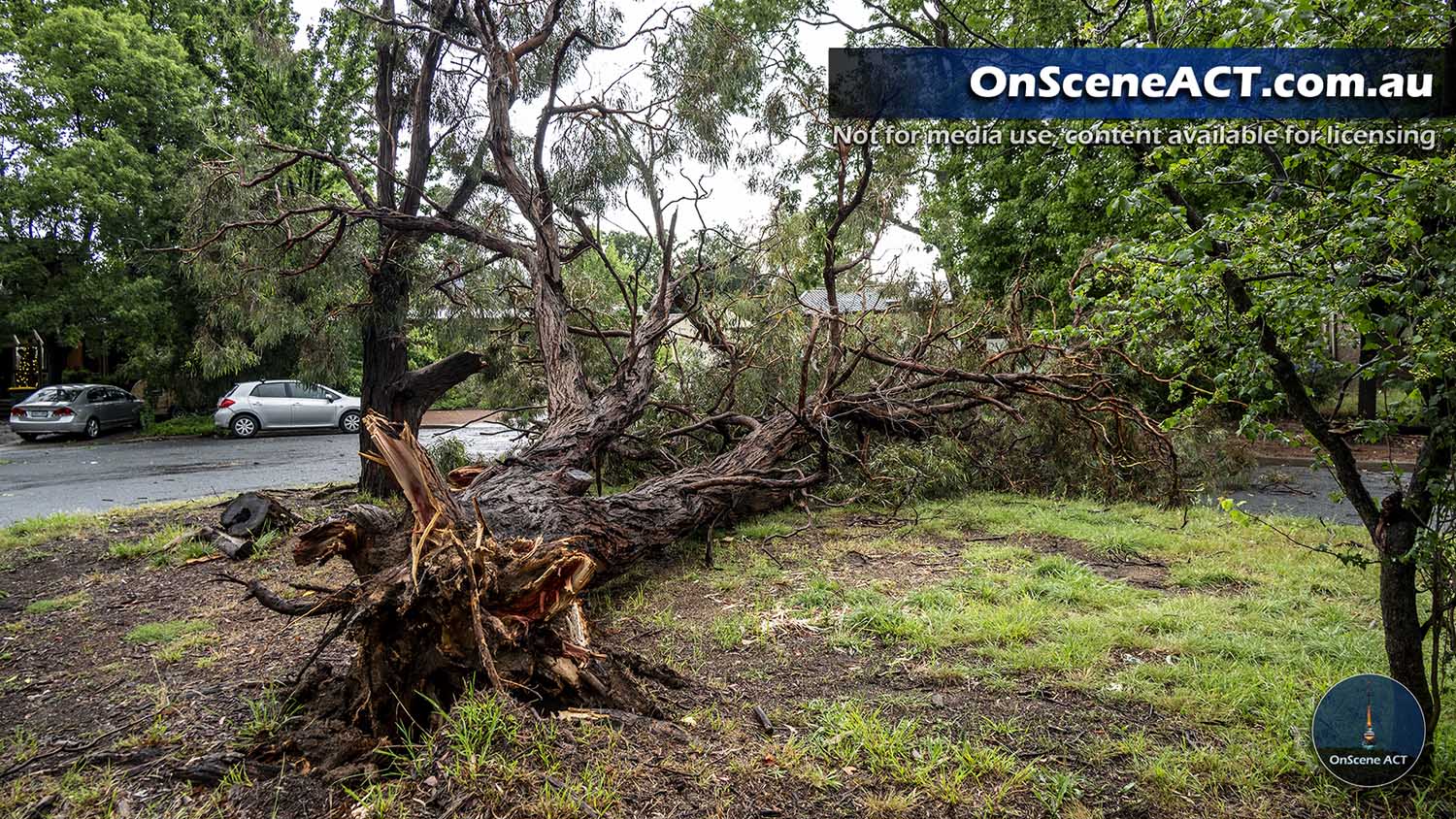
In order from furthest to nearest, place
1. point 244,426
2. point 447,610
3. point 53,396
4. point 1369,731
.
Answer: point 244,426
point 53,396
point 447,610
point 1369,731

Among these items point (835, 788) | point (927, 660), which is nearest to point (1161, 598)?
point (927, 660)

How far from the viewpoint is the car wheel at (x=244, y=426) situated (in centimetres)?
1419

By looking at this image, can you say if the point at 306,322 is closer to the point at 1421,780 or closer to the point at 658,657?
the point at 658,657

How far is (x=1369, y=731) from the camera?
199 centimetres

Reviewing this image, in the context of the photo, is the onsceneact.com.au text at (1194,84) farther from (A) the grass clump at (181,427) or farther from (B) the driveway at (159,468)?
(A) the grass clump at (181,427)

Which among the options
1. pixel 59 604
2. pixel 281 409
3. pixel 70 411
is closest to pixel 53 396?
pixel 70 411

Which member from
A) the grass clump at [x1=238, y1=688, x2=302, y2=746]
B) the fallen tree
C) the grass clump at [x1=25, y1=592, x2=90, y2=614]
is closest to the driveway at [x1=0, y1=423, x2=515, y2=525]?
the fallen tree

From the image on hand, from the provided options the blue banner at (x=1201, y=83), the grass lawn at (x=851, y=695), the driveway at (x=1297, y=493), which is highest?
the blue banner at (x=1201, y=83)

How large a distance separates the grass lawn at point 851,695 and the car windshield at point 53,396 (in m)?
12.2

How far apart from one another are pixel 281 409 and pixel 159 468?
5.04 metres

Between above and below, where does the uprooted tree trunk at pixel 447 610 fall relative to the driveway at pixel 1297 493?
above

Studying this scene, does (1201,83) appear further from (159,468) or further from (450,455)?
(159,468)

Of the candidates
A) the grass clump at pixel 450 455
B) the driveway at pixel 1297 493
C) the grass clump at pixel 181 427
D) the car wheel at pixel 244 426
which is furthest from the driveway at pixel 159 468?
the driveway at pixel 1297 493

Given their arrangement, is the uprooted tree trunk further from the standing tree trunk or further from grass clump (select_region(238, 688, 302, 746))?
the standing tree trunk
